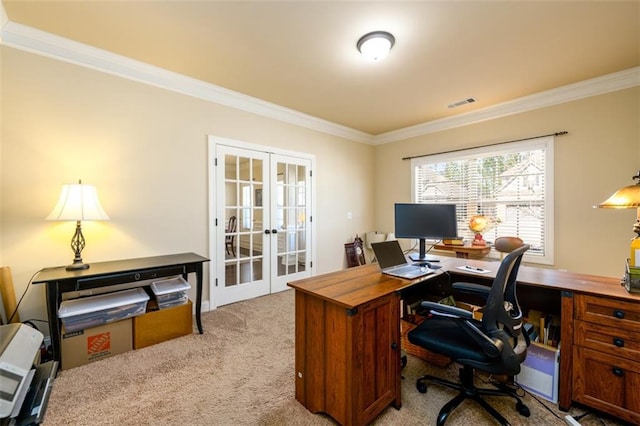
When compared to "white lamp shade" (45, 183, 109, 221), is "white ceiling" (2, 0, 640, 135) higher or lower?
higher

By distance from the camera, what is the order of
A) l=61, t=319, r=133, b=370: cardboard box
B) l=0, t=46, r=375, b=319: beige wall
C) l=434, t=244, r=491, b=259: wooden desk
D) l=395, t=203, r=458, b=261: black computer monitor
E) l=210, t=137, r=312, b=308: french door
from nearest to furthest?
1. l=61, t=319, r=133, b=370: cardboard box
2. l=0, t=46, r=375, b=319: beige wall
3. l=395, t=203, r=458, b=261: black computer monitor
4. l=210, t=137, r=312, b=308: french door
5. l=434, t=244, r=491, b=259: wooden desk

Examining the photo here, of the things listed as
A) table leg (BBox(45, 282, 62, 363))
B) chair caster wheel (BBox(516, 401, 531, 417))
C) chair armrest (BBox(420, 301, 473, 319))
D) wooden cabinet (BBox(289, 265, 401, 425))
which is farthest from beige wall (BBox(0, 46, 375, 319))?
chair caster wheel (BBox(516, 401, 531, 417))

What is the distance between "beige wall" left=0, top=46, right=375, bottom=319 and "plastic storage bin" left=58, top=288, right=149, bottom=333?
452 mm

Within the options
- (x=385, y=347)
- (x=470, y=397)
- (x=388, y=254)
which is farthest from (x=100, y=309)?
(x=470, y=397)

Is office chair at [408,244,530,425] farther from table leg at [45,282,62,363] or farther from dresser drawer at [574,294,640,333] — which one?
table leg at [45,282,62,363]

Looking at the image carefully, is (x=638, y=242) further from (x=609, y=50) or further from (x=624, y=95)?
(x=624, y=95)

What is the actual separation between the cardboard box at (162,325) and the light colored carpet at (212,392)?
0.22 feet

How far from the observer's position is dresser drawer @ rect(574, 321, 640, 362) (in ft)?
4.88

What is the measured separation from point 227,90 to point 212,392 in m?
3.18

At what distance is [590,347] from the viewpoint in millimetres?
1599

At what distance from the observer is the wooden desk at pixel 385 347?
145 cm

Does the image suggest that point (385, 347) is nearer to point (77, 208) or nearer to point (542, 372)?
point (542, 372)

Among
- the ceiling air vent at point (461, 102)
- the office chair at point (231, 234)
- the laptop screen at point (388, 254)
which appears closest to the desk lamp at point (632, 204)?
the laptop screen at point (388, 254)

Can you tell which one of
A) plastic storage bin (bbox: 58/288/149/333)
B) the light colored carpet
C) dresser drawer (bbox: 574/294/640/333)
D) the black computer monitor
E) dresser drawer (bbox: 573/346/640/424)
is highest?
the black computer monitor
